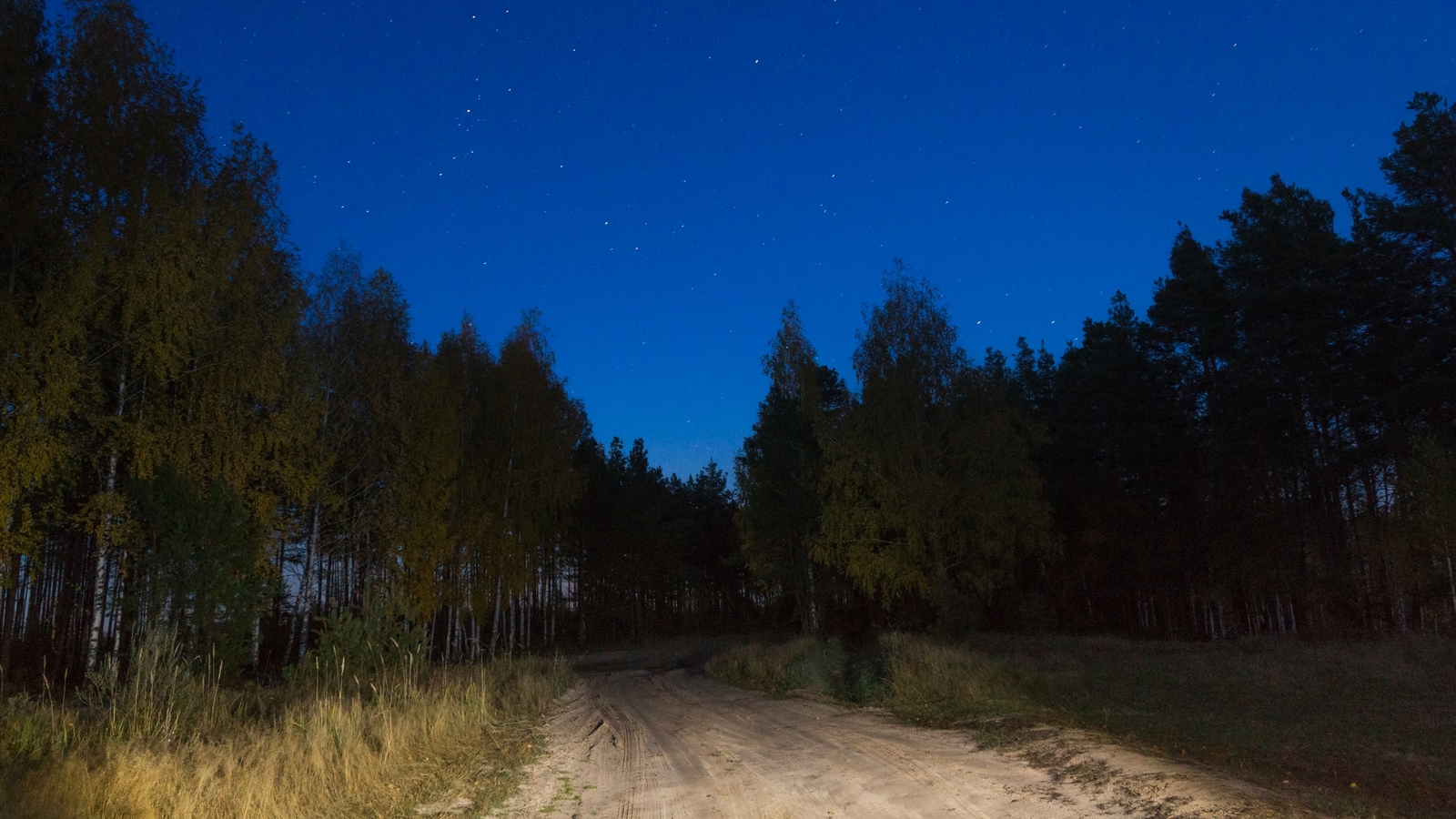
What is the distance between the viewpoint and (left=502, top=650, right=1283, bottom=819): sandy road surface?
5.98 meters

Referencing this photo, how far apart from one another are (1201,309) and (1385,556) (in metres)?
11.4

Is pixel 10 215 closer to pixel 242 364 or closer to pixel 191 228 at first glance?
pixel 191 228

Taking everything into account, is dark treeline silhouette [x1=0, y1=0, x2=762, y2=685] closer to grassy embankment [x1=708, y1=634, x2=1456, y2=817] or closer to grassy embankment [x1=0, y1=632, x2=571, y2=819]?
grassy embankment [x1=0, y1=632, x2=571, y2=819]

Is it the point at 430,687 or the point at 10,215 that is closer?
the point at 430,687

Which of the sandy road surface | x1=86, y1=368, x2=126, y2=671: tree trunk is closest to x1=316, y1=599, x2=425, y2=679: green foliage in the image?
x1=86, y1=368, x2=126, y2=671: tree trunk

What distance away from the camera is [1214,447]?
2956 centimetres

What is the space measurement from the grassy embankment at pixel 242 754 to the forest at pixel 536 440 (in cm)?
116

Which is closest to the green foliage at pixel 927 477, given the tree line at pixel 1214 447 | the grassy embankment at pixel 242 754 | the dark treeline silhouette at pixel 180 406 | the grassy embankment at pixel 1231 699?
the tree line at pixel 1214 447

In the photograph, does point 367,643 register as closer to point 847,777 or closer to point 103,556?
point 103,556

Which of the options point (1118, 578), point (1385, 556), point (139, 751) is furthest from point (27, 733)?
point (1118, 578)

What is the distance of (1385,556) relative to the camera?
2212 centimetres

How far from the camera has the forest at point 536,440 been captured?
14.4 meters

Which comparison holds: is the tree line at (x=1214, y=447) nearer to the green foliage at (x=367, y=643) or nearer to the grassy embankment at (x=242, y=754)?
the green foliage at (x=367, y=643)

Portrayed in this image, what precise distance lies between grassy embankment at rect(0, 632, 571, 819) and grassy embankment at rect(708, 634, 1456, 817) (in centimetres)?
590
